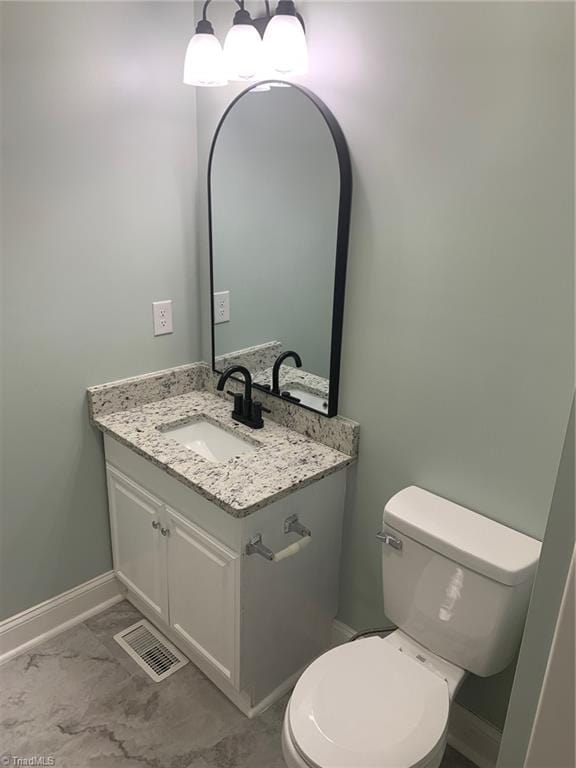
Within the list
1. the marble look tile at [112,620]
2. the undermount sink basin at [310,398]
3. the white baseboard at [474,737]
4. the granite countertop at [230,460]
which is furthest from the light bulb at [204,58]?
A: the white baseboard at [474,737]

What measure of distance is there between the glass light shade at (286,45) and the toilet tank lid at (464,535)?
4.01 ft

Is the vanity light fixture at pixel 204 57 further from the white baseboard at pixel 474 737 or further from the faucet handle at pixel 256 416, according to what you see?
the white baseboard at pixel 474 737

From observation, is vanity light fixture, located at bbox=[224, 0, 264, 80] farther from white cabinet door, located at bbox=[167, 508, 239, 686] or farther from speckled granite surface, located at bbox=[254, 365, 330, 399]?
white cabinet door, located at bbox=[167, 508, 239, 686]

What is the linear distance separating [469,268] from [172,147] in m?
1.13

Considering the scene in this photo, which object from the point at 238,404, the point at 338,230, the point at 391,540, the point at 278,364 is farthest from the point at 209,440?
the point at 338,230

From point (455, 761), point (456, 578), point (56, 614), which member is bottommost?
point (455, 761)

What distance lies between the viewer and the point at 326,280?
68.0 inches

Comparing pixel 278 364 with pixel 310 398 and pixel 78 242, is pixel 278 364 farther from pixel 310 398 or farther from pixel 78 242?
pixel 78 242

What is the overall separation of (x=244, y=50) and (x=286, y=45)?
0.50 feet

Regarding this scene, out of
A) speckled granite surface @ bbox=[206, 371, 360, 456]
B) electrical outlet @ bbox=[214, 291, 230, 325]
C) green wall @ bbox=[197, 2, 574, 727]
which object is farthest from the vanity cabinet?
electrical outlet @ bbox=[214, 291, 230, 325]

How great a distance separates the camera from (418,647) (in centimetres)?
160

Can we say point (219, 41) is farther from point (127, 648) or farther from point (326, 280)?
point (127, 648)

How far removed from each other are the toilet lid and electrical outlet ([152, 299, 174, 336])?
1238 mm

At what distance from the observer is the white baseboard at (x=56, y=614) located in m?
2.00
